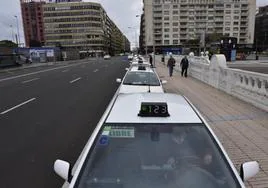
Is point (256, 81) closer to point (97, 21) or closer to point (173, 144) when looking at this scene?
point (173, 144)

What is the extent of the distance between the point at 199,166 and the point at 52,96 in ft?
33.2

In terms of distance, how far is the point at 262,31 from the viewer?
438 feet

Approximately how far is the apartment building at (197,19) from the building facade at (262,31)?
35.7ft

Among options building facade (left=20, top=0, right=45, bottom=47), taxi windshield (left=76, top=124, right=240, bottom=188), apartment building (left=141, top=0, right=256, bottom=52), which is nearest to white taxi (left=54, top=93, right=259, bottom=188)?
taxi windshield (left=76, top=124, right=240, bottom=188)

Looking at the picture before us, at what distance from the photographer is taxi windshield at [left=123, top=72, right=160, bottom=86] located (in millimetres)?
8453

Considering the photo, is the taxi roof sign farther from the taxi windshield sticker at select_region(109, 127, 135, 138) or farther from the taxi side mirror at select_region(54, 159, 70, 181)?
the taxi side mirror at select_region(54, 159, 70, 181)

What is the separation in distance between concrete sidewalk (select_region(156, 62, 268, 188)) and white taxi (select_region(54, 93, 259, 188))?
5.65 ft

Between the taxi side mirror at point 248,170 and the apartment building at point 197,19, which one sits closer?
the taxi side mirror at point 248,170

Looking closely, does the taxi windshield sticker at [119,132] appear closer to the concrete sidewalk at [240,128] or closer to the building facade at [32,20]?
the concrete sidewalk at [240,128]

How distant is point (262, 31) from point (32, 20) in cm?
13779

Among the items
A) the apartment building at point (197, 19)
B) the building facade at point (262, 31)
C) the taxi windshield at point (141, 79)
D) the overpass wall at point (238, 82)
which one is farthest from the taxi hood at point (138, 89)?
A: the building facade at point (262, 31)

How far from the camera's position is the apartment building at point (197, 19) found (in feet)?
385

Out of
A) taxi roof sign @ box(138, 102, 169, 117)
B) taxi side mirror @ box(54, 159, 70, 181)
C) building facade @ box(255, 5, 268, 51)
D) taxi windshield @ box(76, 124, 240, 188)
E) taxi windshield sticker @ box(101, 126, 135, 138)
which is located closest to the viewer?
taxi windshield @ box(76, 124, 240, 188)

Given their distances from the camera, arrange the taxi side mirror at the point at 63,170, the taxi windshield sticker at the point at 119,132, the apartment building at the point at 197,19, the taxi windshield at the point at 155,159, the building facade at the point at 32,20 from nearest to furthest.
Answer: the taxi windshield at the point at 155,159 → the taxi side mirror at the point at 63,170 → the taxi windshield sticker at the point at 119,132 → the apartment building at the point at 197,19 → the building facade at the point at 32,20
